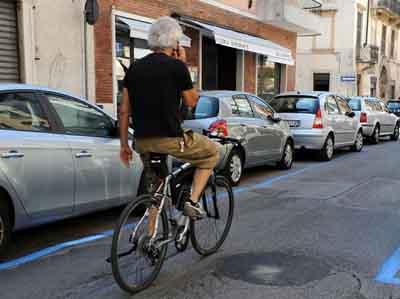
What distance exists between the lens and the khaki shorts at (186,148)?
4113 millimetres

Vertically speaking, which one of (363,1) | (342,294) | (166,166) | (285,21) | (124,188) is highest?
(363,1)

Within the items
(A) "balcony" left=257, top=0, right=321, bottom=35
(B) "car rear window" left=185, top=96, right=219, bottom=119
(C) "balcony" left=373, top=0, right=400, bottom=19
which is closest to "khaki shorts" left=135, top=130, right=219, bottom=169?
(B) "car rear window" left=185, top=96, right=219, bottom=119

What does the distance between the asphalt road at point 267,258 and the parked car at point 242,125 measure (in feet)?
3.83

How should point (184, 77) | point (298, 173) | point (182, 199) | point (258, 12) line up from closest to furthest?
point (184, 77) → point (182, 199) → point (298, 173) → point (258, 12)

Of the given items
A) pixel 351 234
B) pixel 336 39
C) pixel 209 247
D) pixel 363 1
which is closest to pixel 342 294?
pixel 209 247

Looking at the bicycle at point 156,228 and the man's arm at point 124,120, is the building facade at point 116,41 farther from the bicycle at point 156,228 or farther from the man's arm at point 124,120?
the bicycle at point 156,228

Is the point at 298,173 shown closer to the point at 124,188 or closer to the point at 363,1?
the point at 124,188

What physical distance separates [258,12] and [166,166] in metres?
16.7

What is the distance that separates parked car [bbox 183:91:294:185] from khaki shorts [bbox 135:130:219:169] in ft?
12.0

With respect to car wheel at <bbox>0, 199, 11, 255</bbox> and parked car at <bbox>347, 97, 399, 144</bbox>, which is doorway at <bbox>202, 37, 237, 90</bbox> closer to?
parked car at <bbox>347, 97, 399, 144</bbox>

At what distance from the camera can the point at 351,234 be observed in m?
5.75

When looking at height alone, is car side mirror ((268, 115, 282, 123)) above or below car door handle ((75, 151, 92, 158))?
above

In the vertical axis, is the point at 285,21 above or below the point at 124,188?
above

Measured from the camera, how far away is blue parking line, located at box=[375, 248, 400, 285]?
4383 mm
